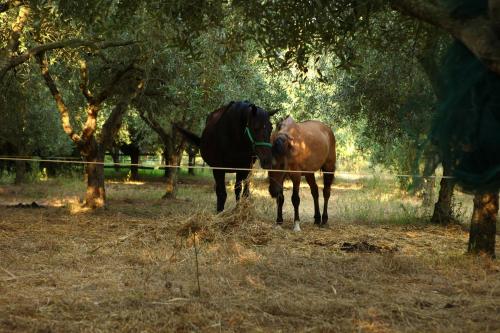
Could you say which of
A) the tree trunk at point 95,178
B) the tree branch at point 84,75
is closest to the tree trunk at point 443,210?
the tree trunk at point 95,178

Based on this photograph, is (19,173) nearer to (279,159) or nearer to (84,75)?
(84,75)

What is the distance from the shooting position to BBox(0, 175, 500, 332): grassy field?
12.9ft

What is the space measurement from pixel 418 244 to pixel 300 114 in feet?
56.1

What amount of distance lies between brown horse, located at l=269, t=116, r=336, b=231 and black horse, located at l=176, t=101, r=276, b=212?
1.70ft

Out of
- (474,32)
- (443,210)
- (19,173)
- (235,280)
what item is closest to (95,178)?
(443,210)

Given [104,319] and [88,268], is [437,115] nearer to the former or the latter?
[104,319]

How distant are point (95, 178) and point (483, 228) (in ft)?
29.9

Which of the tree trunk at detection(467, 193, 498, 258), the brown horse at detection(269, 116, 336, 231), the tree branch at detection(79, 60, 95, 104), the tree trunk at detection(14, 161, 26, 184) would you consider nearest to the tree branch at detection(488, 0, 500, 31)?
the tree trunk at detection(467, 193, 498, 258)

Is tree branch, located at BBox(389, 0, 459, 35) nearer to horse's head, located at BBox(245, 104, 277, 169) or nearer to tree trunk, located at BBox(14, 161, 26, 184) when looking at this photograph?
horse's head, located at BBox(245, 104, 277, 169)

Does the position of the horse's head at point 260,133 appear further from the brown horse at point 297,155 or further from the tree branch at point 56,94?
the tree branch at point 56,94

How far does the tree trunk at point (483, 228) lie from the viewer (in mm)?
7023

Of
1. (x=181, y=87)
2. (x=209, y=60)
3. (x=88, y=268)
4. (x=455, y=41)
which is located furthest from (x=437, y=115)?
(x=181, y=87)

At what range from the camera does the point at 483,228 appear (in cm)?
711

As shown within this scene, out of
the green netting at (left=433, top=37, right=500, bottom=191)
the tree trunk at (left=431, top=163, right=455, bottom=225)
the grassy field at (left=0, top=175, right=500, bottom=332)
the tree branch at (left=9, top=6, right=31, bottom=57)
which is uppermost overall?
the tree branch at (left=9, top=6, right=31, bottom=57)
